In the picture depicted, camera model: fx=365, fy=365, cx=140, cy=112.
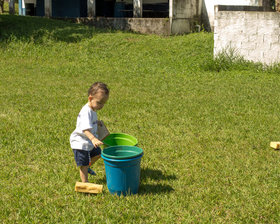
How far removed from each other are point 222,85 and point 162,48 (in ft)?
20.9

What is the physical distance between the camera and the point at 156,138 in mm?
5887

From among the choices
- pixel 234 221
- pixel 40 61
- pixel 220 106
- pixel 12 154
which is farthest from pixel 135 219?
pixel 40 61

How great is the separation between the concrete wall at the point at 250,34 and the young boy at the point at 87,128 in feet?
30.5

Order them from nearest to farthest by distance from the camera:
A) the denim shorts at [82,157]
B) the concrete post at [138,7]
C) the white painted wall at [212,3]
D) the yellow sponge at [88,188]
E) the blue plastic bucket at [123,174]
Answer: the blue plastic bucket at [123,174] < the yellow sponge at [88,188] < the denim shorts at [82,157] < the white painted wall at [212,3] < the concrete post at [138,7]

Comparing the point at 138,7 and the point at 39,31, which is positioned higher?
the point at 138,7

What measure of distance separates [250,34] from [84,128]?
9.72 meters

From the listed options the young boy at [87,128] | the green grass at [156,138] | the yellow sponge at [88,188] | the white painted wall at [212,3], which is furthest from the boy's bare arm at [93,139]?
the white painted wall at [212,3]

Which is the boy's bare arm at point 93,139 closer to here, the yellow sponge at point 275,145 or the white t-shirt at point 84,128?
the white t-shirt at point 84,128

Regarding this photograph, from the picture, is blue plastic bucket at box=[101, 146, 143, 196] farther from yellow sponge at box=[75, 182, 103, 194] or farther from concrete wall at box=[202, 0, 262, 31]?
concrete wall at box=[202, 0, 262, 31]

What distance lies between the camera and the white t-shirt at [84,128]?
3994mm

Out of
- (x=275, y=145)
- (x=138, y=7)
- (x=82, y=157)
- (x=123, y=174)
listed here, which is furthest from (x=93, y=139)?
(x=138, y=7)

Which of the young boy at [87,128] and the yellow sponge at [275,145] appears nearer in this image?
the young boy at [87,128]

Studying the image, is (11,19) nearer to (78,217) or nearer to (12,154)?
(12,154)

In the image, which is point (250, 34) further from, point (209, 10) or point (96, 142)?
point (96, 142)
